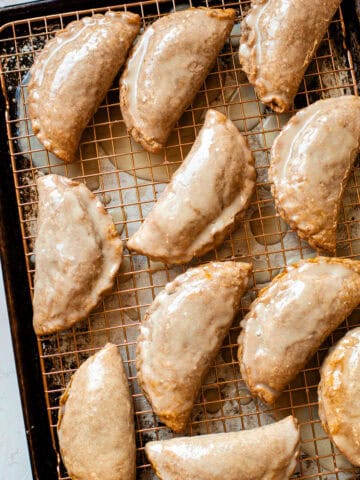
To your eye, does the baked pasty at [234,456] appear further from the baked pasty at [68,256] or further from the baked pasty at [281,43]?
the baked pasty at [281,43]

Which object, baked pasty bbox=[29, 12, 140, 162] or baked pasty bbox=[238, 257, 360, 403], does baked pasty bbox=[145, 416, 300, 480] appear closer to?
baked pasty bbox=[238, 257, 360, 403]

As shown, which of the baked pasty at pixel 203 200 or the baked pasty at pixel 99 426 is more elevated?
the baked pasty at pixel 203 200

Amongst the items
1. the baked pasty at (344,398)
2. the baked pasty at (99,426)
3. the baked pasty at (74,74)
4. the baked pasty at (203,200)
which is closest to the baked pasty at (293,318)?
the baked pasty at (344,398)

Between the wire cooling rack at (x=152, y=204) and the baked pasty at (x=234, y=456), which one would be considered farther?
the wire cooling rack at (x=152, y=204)

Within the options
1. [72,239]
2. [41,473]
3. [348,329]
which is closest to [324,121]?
[348,329]

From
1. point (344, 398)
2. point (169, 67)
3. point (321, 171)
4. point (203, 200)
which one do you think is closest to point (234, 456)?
point (344, 398)

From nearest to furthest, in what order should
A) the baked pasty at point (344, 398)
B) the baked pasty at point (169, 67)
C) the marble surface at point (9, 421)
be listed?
the baked pasty at point (344, 398) < the baked pasty at point (169, 67) < the marble surface at point (9, 421)

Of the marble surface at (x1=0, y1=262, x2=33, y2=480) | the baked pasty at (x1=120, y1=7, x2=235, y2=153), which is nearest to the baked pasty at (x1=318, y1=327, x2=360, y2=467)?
the baked pasty at (x1=120, y1=7, x2=235, y2=153)

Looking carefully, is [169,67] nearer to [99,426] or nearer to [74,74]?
[74,74]
